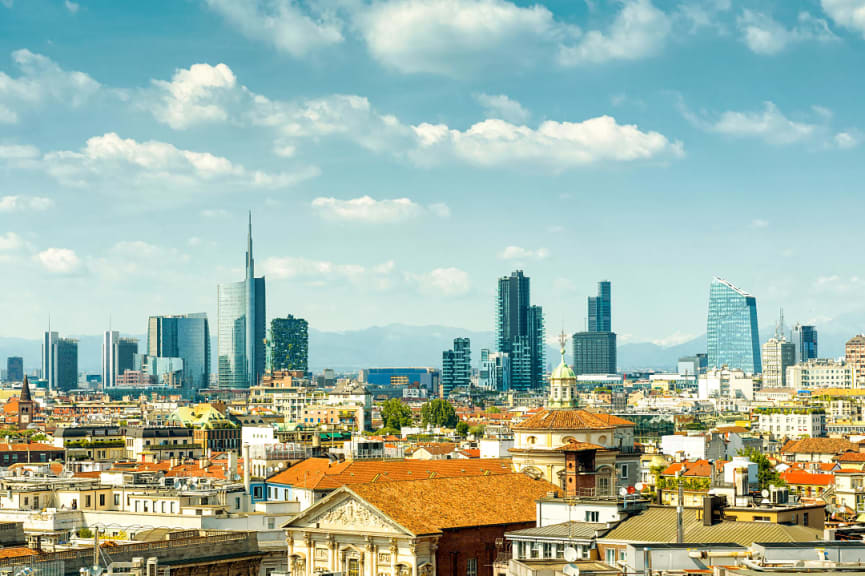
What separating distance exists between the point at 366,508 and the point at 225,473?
55.2m

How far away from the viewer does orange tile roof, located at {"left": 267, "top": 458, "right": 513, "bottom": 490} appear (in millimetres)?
83250

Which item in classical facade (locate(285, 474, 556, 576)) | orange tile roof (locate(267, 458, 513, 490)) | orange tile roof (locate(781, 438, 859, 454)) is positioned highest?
orange tile roof (locate(267, 458, 513, 490))

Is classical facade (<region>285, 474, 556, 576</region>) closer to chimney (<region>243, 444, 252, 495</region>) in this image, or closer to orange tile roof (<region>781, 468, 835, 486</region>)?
chimney (<region>243, 444, 252, 495</region>)

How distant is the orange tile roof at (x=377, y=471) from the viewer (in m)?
83.2

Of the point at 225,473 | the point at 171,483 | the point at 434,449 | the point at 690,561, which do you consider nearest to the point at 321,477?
the point at 171,483

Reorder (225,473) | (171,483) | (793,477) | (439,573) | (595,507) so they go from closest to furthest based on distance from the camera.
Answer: (595,507)
(439,573)
(171,483)
(225,473)
(793,477)

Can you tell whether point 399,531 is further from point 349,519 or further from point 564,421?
point 564,421

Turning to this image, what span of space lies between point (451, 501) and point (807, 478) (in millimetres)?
75620

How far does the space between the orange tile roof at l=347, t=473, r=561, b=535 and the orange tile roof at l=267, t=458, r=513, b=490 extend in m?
4.24

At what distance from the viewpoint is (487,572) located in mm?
70062

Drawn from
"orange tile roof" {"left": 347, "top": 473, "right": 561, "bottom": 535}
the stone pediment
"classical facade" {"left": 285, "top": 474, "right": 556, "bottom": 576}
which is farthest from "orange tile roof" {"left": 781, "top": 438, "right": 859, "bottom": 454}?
the stone pediment

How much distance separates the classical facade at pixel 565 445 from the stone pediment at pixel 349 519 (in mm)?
23772

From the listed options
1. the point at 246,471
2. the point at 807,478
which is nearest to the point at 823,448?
the point at 807,478

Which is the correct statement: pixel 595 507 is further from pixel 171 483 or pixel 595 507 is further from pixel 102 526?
pixel 171 483
